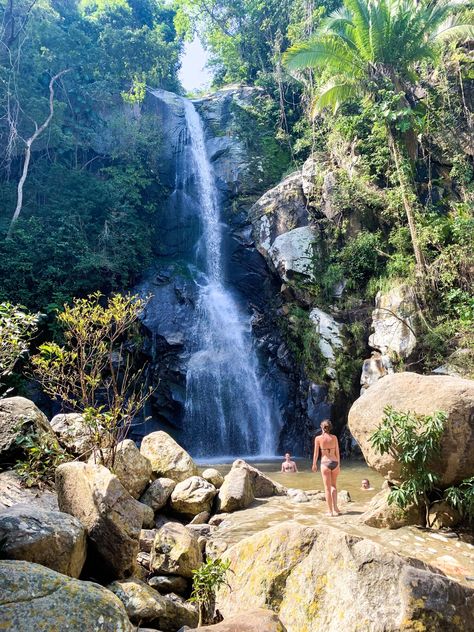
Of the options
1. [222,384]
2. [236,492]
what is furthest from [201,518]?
[222,384]

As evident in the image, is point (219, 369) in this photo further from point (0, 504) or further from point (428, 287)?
point (0, 504)

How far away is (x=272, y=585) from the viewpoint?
12.8 feet

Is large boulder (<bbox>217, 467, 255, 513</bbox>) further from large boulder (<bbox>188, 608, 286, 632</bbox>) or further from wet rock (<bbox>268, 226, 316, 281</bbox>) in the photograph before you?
wet rock (<bbox>268, 226, 316, 281</bbox>)

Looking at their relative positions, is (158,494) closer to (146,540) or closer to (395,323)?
(146,540)

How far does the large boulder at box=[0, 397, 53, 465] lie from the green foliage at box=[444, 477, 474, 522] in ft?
19.2

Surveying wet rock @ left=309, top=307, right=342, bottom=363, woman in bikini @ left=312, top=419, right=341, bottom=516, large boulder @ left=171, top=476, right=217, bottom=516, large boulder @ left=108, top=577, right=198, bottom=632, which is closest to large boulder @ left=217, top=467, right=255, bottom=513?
large boulder @ left=171, top=476, right=217, bottom=516

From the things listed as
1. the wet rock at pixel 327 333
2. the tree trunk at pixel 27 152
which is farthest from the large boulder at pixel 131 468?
the tree trunk at pixel 27 152

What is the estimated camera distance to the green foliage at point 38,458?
6285mm

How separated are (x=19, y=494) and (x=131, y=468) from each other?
6.68 feet

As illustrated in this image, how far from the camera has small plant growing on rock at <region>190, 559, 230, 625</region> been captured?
4.24 metres

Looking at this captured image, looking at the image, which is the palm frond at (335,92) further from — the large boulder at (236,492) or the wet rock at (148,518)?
the wet rock at (148,518)

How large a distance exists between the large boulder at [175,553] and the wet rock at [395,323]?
1045 cm

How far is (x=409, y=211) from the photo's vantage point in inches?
613

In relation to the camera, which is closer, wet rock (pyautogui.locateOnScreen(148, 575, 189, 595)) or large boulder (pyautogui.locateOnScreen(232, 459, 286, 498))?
wet rock (pyautogui.locateOnScreen(148, 575, 189, 595))
